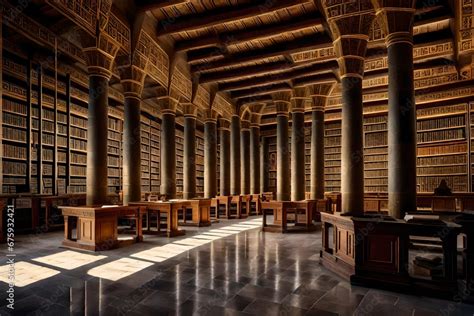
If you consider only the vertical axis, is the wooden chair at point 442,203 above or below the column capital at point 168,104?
below

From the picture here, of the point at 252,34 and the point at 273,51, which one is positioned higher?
the point at 252,34

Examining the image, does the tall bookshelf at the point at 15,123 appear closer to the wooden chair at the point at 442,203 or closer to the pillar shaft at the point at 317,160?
the pillar shaft at the point at 317,160

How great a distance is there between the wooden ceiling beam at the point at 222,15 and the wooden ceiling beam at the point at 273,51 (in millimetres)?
1905

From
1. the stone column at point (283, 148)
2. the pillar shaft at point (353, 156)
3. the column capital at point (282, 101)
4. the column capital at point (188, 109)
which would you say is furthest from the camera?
the column capital at point (282, 101)

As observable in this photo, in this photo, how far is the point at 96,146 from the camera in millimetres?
6652

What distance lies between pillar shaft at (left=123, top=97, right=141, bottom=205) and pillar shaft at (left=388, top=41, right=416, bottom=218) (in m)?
5.92

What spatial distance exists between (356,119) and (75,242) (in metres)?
5.95

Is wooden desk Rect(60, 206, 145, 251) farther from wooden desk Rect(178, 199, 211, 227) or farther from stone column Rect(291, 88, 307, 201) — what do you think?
stone column Rect(291, 88, 307, 201)

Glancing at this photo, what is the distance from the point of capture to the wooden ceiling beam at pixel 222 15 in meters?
7.22

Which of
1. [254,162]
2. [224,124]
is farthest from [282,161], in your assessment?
[224,124]

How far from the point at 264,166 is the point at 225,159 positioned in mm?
4061

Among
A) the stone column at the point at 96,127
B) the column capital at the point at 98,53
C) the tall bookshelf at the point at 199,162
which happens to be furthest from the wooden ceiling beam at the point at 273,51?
the tall bookshelf at the point at 199,162

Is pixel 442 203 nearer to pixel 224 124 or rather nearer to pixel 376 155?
pixel 376 155

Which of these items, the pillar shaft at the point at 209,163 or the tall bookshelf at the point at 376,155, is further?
the tall bookshelf at the point at 376,155
